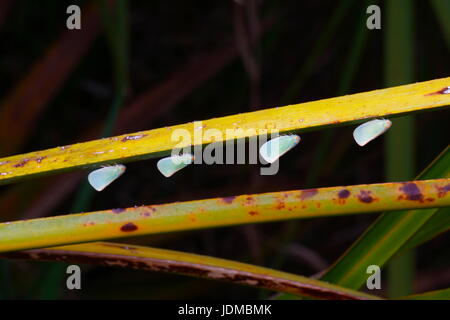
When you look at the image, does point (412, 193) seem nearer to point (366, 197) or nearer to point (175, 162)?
point (366, 197)

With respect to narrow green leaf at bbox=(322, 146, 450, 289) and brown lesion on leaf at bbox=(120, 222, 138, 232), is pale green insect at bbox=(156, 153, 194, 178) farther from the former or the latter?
narrow green leaf at bbox=(322, 146, 450, 289)

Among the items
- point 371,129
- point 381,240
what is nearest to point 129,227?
point 371,129

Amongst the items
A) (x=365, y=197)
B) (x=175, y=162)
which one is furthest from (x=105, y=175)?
(x=365, y=197)

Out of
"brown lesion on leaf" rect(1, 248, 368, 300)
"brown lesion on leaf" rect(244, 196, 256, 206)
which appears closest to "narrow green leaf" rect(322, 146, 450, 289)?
"brown lesion on leaf" rect(1, 248, 368, 300)

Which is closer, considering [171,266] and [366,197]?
[366,197]

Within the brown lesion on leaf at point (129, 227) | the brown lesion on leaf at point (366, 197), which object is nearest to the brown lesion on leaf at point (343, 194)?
the brown lesion on leaf at point (366, 197)

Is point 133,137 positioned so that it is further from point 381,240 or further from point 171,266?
point 381,240
